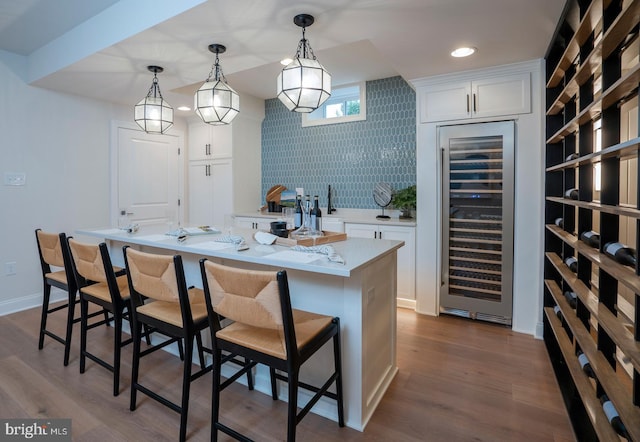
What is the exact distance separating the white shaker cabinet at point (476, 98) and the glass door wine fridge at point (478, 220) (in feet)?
0.39

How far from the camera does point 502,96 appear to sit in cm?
295

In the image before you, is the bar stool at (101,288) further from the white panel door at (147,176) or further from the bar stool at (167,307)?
the white panel door at (147,176)

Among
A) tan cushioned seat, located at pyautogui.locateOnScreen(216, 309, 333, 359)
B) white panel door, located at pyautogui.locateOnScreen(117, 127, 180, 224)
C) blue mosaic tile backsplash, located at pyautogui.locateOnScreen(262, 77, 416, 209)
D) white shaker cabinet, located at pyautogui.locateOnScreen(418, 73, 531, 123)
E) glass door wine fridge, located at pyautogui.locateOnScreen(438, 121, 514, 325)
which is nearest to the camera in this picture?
tan cushioned seat, located at pyautogui.locateOnScreen(216, 309, 333, 359)

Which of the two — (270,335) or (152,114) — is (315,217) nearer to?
(270,335)

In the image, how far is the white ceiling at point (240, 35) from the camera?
210 centimetres

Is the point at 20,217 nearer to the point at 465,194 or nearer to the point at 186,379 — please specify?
the point at 186,379

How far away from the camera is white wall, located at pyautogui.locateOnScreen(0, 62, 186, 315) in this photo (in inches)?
137

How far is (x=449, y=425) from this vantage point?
180 centimetres

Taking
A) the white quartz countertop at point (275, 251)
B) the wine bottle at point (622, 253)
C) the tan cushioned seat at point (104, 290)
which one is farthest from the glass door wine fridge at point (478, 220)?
the tan cushioned seat at point (104, 290)

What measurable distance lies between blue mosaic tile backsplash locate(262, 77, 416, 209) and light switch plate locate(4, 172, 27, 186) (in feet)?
9.00

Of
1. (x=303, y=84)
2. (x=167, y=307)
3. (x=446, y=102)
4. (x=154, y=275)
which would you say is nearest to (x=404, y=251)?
(x=446, y=102)

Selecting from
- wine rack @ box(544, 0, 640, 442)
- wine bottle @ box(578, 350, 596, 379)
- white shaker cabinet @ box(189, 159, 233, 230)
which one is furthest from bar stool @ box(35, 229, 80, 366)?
wine bottle @ box(578, 350, 596, 379)

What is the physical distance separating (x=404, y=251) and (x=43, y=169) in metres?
3.92

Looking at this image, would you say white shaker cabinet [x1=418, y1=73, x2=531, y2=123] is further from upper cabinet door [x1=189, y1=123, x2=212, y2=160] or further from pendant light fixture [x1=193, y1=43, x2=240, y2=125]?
upper cabinet door [x1=189, y1=123, x2=212, y2=160]
